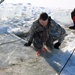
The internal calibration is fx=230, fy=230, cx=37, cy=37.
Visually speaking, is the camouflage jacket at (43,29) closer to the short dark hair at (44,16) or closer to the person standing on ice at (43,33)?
the person standing on ice at (43,33)

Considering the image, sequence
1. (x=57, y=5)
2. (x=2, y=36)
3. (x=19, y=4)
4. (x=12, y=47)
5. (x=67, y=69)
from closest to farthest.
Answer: (x=67, y=69) → (x=12, y=47) → (x=2, y=36) → (x=57, y=5) → (x=19, y=4)

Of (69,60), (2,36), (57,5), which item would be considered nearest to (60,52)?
(69,60)

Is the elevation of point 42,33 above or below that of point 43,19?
below

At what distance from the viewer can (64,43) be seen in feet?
17.6

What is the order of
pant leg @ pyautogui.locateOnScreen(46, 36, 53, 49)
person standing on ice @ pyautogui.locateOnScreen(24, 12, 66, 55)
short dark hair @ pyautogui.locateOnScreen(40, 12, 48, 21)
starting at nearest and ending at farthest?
short dark hair @ pyautogui.locateOnScreen(40, 12, 48, 21) < person standing on ice @ pyautogui.locateOnScreen(24, 12, 66, 55) < pant leg @ pyautogui.locateOnScreen(46, 36, 53, 49)

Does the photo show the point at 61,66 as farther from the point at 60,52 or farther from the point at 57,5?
A: the point at 57,5

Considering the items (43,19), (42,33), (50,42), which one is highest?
(43,19)

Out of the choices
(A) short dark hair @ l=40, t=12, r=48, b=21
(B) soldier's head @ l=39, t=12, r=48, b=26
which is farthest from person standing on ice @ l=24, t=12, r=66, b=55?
(A) short dark hair @ l=40, t=12, r=48, b=21

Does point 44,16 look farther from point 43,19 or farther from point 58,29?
point 58,29

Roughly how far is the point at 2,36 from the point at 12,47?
1043mm

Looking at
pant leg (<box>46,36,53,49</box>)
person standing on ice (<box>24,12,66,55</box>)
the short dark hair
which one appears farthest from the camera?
pant leg (<box>46,36,53,49</box>)

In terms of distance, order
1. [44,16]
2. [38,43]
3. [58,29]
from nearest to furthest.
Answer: [44,16], [38,43], [58,29]

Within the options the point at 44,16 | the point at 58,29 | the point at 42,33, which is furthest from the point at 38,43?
the point at 44,16

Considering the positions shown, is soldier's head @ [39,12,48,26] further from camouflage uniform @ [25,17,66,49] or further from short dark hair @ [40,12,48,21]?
camouflage uniform @ [25,17,66,49]
